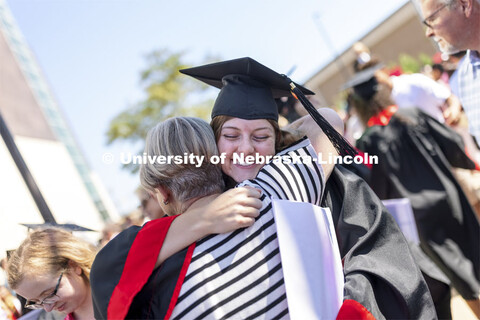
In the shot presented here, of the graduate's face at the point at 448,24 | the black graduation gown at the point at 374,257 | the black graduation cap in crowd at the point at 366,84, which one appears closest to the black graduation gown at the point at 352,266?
the black graduation gown at the point at 374,257

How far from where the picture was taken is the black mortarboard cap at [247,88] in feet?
6.57

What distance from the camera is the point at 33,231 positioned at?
7.36ft

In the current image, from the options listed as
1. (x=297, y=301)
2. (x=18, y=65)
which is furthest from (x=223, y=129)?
(x=18, y=65)

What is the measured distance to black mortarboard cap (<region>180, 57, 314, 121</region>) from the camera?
200 cm

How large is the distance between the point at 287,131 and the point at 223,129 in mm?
301

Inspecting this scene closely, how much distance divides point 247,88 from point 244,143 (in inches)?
11.9

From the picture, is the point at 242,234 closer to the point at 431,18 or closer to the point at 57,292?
the point at 57,292

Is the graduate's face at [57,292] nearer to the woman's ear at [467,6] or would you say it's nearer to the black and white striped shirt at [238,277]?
the black and white striped shirt at [238,277]

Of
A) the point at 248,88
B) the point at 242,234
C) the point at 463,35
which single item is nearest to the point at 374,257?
the point at 242,234

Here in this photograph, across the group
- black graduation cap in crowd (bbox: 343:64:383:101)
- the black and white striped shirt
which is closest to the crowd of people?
the black and white striped shirt

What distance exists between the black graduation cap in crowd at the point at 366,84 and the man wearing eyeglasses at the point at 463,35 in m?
1.24

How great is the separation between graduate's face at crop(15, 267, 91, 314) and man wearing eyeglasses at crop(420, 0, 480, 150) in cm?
228

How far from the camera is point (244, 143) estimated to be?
6.31ft

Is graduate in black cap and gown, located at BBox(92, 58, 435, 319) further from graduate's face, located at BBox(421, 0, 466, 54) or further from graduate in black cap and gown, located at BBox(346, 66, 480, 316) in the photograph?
graduate in black cap and gown, located at BBox(346, 66, 480, 316)
